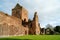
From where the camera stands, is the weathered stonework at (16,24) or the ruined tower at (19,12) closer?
the weathered stonework at (16,24)

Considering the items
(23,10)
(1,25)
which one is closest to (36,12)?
(23,10)

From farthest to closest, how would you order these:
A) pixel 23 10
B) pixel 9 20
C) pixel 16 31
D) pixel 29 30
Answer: pixel 23 10
pixel 29 30
pixel 16 31
pixel 9 20

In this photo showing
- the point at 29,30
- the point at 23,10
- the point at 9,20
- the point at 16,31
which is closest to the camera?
the point at 9,20

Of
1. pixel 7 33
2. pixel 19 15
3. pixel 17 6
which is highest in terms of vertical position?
pixel 17 6

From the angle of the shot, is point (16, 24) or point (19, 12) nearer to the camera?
point (16, 24)

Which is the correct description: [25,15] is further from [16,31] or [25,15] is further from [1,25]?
[1,25]

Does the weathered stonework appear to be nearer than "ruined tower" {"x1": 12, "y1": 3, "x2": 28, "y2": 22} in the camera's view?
Yes

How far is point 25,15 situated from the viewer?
47219 mm

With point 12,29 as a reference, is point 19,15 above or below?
above

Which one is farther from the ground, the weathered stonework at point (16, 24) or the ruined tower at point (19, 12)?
the ruined tower at point (19, 12)

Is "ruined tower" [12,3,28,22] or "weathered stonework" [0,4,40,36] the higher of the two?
"ruined tower" [12,3,28,22]

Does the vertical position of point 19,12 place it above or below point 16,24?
above

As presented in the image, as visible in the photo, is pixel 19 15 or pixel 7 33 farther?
pixel 19 15

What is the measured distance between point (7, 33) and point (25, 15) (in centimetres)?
1944
